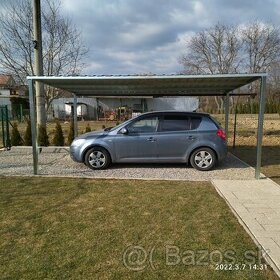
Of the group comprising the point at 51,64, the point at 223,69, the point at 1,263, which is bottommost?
the point at 1,263

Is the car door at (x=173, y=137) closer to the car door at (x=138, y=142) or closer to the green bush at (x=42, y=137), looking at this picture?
the car door at (x=138, y=142)

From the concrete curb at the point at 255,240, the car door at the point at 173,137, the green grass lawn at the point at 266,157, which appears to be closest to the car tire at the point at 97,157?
the car door at the point at 173,137

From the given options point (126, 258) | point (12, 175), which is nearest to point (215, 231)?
point (126, 258)

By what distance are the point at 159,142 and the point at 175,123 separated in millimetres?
678

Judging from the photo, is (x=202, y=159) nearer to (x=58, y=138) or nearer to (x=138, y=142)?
(x=138, y=142)

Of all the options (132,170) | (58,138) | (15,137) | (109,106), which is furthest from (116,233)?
(109,106)

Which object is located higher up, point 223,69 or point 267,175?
point 223,69

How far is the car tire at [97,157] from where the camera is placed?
7.48 metres

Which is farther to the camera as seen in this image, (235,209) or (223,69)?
→ (223,69)

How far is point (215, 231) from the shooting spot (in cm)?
387

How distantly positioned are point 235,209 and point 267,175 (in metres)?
2.83

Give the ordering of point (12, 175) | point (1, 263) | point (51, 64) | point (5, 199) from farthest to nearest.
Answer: point (51, 64), point (12, 175), point (5, 199), point (1, 263)

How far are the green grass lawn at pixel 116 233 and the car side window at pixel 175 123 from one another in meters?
2.04

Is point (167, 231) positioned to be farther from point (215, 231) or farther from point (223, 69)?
point (223, 69)
